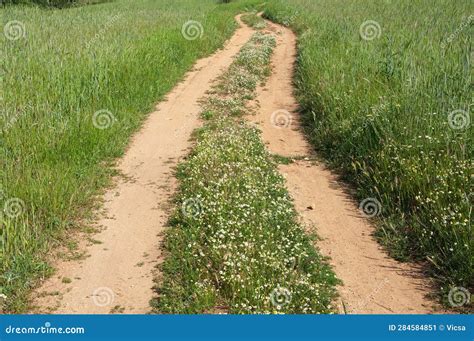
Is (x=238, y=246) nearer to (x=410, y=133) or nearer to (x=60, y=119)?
(x=410, y=133)

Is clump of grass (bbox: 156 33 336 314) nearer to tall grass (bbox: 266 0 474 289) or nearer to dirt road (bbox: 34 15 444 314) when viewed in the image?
dirt road (bbox: 34 15 444 314)

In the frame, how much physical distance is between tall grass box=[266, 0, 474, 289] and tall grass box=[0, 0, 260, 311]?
492 centimetres

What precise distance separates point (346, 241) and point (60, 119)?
6545 mm

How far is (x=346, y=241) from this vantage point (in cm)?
705

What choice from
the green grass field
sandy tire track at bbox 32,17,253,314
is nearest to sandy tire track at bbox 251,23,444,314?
the green grass field

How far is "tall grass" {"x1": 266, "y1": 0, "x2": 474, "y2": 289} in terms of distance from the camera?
21.4ft

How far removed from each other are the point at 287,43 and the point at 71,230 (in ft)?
66.2

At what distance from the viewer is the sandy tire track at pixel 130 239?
5.70 meters

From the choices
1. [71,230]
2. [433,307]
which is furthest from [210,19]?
[433,307]

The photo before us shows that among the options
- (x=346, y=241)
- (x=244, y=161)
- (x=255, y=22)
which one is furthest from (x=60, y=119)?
(x=255, y=22)

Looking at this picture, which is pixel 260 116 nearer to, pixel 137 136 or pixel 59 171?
pixel 137 136

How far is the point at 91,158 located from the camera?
9.32 metres

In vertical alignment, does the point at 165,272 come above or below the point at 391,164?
below

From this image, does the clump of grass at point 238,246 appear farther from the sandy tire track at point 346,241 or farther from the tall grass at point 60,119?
the tall grass at point 60,119
